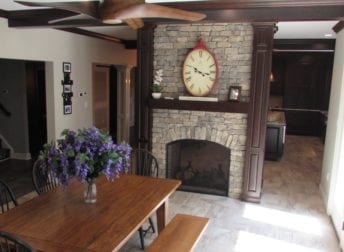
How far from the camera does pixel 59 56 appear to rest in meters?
5.45

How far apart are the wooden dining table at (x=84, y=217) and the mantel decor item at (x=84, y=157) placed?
0.22 meters

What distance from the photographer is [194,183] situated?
5.13m

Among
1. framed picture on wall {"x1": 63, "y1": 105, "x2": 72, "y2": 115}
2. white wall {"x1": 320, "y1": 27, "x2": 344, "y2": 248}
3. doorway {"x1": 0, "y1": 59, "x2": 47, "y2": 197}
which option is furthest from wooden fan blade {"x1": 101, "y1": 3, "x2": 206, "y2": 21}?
doorway {"x1": 0, "y1": 59, "x2": 47, "y2": 197}

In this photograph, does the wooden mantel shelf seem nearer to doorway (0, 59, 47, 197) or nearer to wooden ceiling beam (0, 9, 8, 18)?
wooden ceiling beam (0, 9, 8, 18)

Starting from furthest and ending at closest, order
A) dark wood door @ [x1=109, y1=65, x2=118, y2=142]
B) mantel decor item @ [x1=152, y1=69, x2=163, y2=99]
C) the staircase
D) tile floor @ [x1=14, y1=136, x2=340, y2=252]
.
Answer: dark wood door @ [x1=109, y1=65, x2=118, y2=142]
the staircase
mantel decor item @ [x1=152, y1=69, x2=163, y2=99]
tile floor @ [x1=14, y1=136, x2=340, y2=252]

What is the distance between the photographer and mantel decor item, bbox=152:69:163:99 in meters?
4.80

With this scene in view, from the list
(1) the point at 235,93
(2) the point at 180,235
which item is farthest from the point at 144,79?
(2) the point at 180,235

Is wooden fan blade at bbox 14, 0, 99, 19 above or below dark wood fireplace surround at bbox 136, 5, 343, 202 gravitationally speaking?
above

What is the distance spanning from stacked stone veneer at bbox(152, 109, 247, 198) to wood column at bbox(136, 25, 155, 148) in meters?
0.12

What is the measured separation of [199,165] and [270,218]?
4.59ft

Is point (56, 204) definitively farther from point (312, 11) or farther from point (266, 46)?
point (266, 46)

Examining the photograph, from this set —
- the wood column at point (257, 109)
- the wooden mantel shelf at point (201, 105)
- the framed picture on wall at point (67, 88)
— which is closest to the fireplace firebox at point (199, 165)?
the wood column at point (257, 109)

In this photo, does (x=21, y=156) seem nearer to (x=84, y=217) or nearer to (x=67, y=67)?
(x=67, y=67)

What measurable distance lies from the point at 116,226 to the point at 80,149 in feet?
2.03
